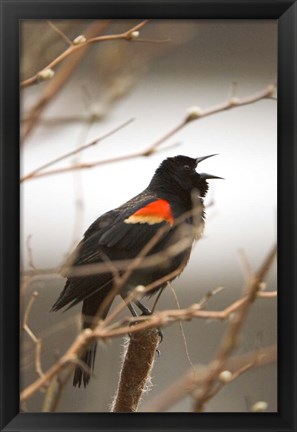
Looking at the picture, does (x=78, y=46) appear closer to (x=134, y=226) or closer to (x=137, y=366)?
(x=134, y=226)

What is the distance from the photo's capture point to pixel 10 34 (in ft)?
5.59

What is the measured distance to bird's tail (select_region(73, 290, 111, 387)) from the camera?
1611 mm

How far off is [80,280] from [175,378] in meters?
0.37

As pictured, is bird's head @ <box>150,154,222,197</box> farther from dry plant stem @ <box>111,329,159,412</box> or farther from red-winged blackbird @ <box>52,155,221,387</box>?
dry plant stem @ <box>111,329,159,412</box>

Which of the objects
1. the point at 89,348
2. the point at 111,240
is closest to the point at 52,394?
the point at 89,348

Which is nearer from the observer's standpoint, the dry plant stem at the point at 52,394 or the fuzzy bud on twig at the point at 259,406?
the dry plant stem at the point at 52,394

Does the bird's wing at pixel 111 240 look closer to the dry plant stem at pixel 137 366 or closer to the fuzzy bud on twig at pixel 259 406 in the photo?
the dry plant stem at pixel 137 366

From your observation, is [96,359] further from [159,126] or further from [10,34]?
[10,34]

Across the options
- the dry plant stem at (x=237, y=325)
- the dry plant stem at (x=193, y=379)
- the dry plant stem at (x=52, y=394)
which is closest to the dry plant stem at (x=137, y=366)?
the dry plant stem at (x=193, y=379)

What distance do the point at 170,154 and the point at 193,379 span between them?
787 millimetres

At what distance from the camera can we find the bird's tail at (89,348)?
1.61 m

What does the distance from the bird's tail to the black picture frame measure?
0.36 feet

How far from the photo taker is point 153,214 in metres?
1.78

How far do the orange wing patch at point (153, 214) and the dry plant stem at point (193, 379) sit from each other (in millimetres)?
418
